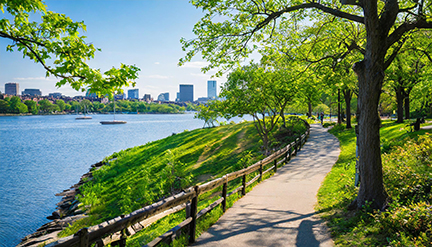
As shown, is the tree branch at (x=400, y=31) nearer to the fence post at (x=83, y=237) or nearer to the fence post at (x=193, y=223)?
the fence post at (x=193, y=223)

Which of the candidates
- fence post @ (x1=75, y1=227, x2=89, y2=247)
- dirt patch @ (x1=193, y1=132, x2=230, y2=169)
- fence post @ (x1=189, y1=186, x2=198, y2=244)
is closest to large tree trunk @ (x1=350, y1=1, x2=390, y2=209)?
fence post @ (x1=189, y1=186, x2=198, y2=244)

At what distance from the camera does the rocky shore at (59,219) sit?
1400cm

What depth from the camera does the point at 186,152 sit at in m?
33.6

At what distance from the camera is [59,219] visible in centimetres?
1795

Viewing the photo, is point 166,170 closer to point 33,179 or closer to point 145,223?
point 145,223

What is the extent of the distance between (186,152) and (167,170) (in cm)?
1496

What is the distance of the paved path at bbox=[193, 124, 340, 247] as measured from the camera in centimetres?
639

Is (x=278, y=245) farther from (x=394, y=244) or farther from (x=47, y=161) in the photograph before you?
(x=47, y=161)

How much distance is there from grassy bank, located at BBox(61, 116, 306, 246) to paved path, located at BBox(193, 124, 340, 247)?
1411 millimetres

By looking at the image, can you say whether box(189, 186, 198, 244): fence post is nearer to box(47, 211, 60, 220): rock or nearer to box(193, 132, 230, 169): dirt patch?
box(47, 211, 60, 220): rock

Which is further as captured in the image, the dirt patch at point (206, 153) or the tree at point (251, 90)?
the dirt patch at point (206, 153)

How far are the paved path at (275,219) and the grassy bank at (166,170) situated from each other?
4.63ft

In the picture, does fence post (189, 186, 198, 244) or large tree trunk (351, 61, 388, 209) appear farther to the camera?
large tree trunk (351, 61, 388, 209)

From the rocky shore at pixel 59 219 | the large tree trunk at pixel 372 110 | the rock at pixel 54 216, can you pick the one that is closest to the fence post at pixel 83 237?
the large tree trunk at pixel 372 110
